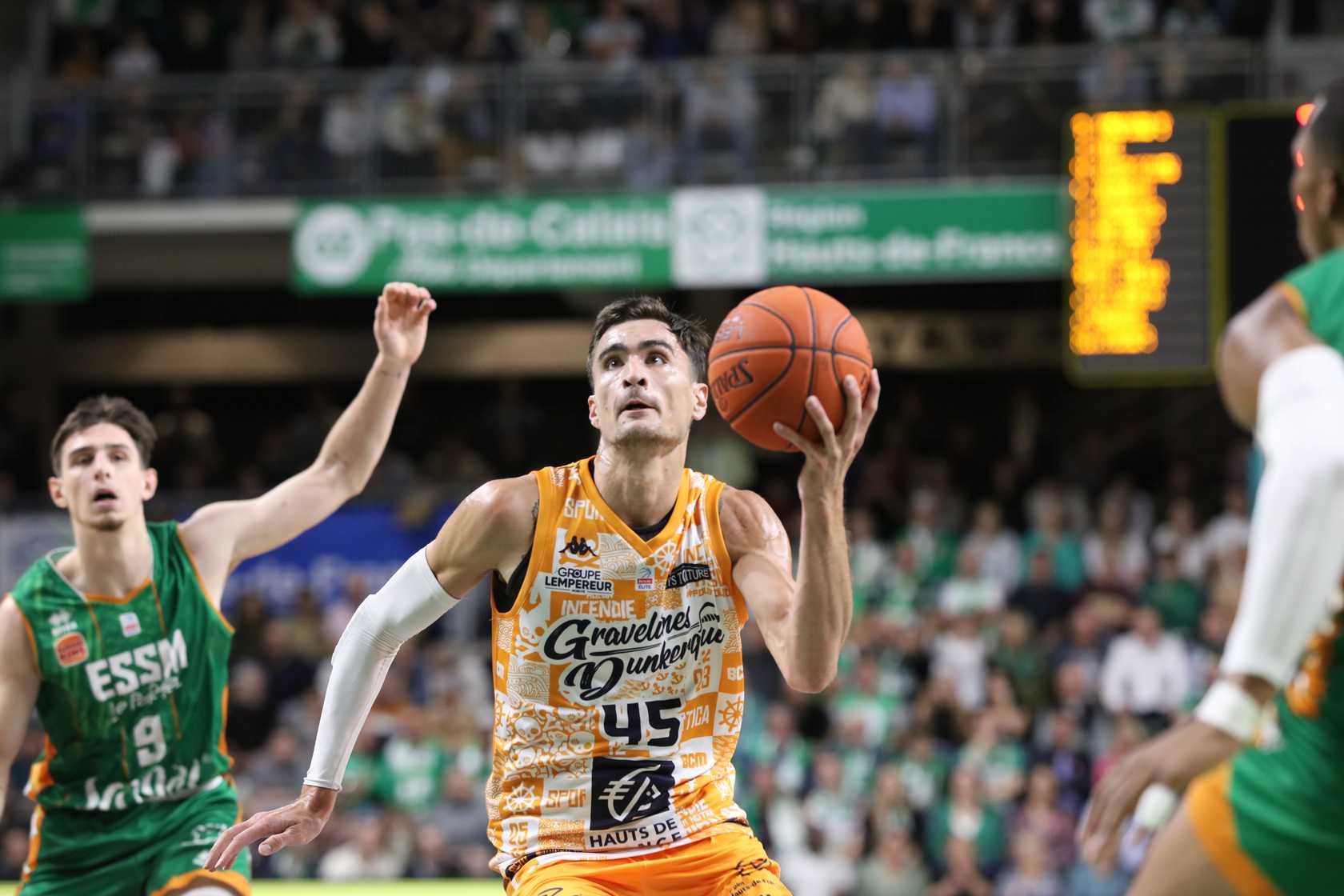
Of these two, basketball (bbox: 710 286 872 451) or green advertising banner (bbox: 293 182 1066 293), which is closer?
basketball (bbox: 710 286 872 451)

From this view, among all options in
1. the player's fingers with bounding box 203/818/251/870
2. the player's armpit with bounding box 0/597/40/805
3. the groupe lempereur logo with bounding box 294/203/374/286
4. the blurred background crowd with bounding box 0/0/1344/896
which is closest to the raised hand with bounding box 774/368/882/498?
the player's fingers with bounding box 203/818/251/870

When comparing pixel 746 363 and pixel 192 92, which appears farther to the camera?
pixel 192 92

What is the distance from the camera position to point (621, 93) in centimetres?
1466

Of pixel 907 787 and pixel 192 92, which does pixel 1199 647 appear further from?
pixel 192 92

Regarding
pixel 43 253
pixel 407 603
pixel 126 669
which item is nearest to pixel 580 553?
pixel 407 603

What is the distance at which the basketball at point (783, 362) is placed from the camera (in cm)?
412

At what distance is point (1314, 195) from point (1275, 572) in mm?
740

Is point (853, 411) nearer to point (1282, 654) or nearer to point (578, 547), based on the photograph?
point (578, 547)

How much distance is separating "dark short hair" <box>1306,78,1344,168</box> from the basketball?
1.42 metres

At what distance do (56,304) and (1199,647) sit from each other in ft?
44.4

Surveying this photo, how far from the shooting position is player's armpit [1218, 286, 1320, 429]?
8.87 feet

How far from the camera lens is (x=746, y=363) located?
4.27 m

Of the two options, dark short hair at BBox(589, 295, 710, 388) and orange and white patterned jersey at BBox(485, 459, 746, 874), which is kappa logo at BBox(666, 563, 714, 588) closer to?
orange and white patterned jersey at BBox(485, 459, 746, 874)

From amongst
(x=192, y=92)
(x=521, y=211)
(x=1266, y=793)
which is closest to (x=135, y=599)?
(x=1266, y=793)
